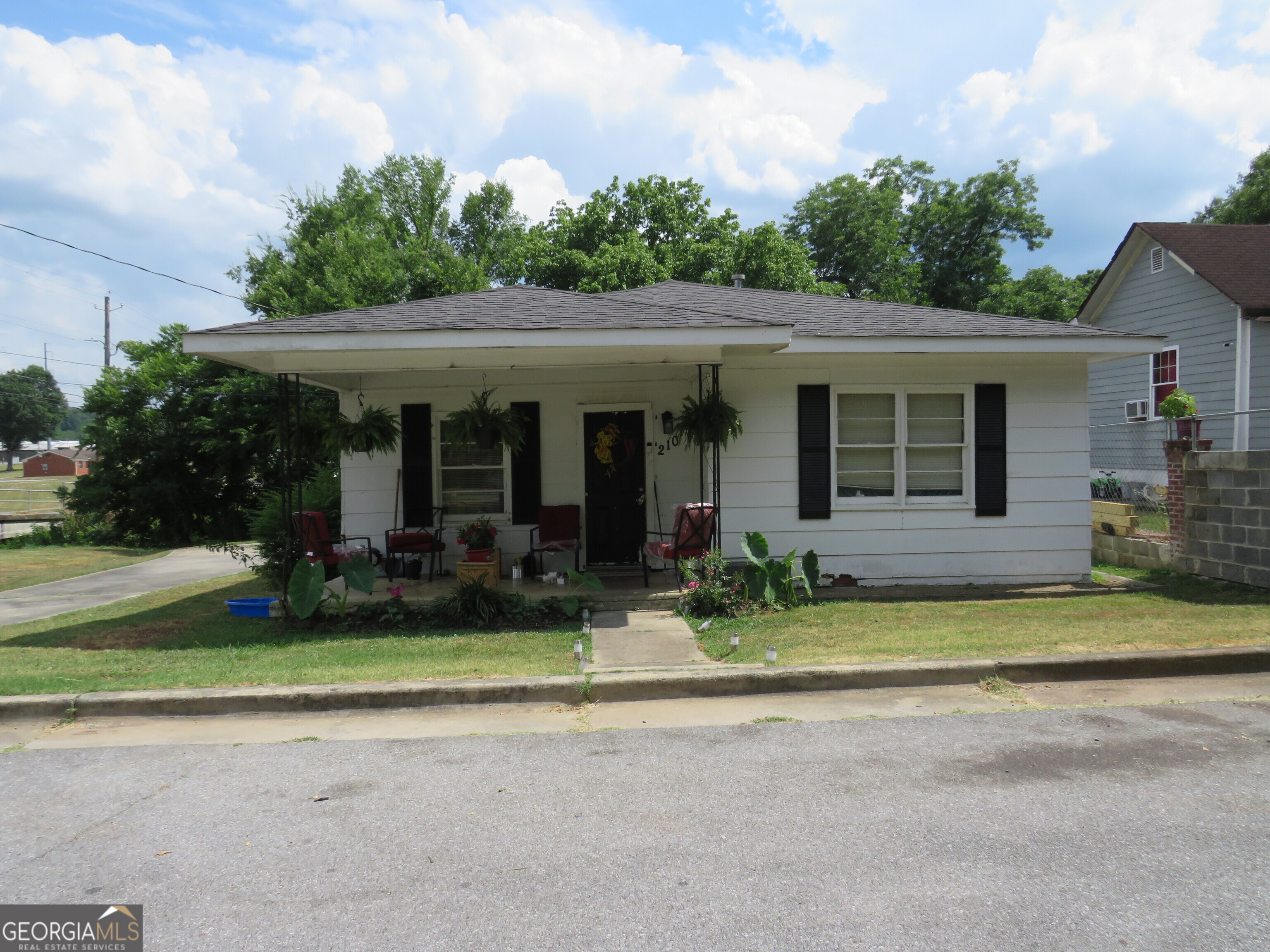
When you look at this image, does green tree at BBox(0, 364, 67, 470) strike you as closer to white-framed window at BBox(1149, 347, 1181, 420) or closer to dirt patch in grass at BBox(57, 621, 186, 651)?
dirt patch in grass at BBox(57, 621, 186, 651)

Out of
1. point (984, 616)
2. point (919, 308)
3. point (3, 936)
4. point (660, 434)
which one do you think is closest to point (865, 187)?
point (919, 308)

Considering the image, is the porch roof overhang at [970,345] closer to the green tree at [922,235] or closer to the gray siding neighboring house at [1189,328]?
the gray siding neighboring house at [1189,328]

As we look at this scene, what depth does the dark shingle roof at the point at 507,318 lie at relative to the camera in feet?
22.8

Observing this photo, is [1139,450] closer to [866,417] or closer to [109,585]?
[866,417]

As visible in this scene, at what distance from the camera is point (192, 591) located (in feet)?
33.2

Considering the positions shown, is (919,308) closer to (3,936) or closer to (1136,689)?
(1136,689)

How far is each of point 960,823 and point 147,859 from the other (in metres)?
3.39

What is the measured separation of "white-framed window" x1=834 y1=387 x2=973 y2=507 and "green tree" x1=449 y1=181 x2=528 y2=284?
26.8 meters

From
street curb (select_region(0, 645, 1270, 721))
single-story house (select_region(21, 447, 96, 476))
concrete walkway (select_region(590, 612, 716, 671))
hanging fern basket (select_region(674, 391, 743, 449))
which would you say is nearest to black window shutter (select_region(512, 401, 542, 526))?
hanging fern basket (select_region(674, 391, 743, 449))

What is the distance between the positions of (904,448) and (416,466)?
5.94 metres

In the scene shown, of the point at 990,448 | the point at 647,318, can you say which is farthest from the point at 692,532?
the point at 990,448

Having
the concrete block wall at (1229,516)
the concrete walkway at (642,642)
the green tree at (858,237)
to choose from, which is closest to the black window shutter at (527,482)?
the concrete walkway at (642,642)

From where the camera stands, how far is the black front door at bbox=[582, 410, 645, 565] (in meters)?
9.70

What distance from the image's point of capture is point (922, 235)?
33.2 metres
